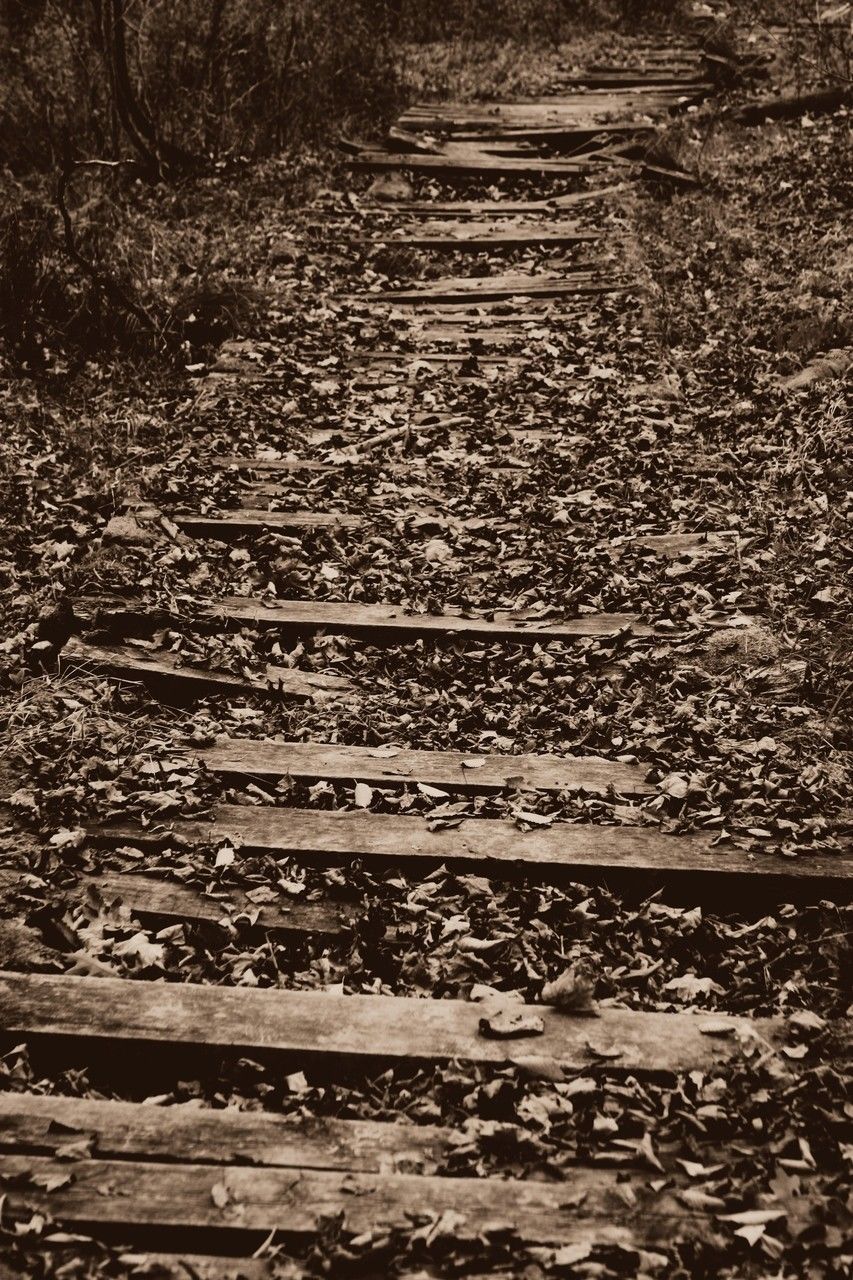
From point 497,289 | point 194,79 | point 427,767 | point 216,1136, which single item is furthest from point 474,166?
point 216,1136

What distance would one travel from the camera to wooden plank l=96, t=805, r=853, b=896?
341 cm

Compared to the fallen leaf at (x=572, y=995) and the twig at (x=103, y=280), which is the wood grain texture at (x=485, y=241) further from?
the fallen leaf at (x=572, y=995)

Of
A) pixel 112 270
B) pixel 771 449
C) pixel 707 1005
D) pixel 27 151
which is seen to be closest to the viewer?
pixel 707 1005

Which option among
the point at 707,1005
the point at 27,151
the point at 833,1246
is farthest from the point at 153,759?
the point at 27,151

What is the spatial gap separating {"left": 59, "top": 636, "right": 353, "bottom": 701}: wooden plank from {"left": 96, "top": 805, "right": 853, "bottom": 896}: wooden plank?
2.43 ft

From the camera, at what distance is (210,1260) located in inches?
96.1

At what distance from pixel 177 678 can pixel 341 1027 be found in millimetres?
1858

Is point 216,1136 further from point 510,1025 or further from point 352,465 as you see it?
point 352,465

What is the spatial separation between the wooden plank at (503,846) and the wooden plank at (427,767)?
0.64ft

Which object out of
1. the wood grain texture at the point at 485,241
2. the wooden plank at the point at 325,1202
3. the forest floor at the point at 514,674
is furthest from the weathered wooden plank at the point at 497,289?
the wooden plank at the point at 325,1202

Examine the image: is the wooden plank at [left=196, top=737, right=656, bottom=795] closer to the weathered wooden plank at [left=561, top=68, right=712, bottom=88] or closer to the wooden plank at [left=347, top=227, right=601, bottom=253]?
the wooden plank at [left=347, top=227, right=601, bottom=253]

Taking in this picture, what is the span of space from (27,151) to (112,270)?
10.0ft

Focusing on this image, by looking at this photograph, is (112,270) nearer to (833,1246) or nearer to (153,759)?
(153,759)

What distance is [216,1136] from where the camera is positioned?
8.77ft
